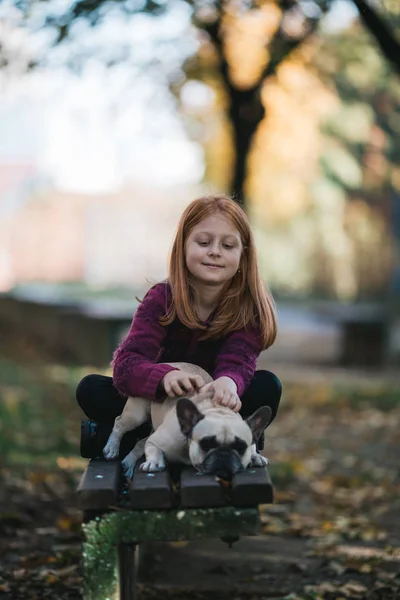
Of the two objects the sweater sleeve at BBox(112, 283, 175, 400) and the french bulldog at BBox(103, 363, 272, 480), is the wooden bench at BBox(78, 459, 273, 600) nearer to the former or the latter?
the french bulldog at BBox(103, 363, 272, 480)

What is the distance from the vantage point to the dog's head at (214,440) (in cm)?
283

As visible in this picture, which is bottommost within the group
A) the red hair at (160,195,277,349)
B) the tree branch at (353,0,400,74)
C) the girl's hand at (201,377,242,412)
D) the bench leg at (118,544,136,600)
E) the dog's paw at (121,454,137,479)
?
the bench leg at (118,544,136,600)

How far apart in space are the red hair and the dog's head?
0.47m

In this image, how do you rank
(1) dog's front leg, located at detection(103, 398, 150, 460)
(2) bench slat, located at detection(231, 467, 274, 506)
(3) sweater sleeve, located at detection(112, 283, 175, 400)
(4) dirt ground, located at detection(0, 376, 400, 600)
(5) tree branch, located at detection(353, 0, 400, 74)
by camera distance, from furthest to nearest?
(5) tree branch, located at detection(353, 0, 400, 74), (4) dirt ground, located at detection(0, 376, 400, 600), (1) dog's front leg, located at detection(103, 398, 150, 460), (3) sweater sleeve, located at detection(112, 283, 175, 400), (2) bench slat, located at detection(231, 467, 274, 506)

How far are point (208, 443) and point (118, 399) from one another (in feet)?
2.08

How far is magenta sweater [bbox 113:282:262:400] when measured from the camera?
10.3 feet

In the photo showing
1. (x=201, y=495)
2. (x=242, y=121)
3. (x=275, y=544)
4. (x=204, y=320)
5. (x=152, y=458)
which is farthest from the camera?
(x=242, y=121)

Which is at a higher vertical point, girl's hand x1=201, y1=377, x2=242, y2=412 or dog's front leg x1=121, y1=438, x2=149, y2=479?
girl's hand x1=201, y1=377, x2=242, y2=412

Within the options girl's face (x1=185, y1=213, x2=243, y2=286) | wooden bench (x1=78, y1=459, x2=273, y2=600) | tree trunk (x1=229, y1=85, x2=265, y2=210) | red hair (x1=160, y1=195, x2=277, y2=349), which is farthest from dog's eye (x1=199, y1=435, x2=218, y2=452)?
tree trunk (x1=229, y1=85, x2=265, y2=210)

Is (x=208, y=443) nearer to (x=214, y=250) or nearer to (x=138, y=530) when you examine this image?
(x=138, y=530)

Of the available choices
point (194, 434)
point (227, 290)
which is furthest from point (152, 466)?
point (227, 290)

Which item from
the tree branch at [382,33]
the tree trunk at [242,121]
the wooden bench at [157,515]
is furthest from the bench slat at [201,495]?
the tree trunk at [242,121]

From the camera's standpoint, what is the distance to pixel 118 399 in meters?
3.38

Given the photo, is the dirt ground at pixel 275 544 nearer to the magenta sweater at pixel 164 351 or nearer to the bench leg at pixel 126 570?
the bench leg at pixel 126 570
